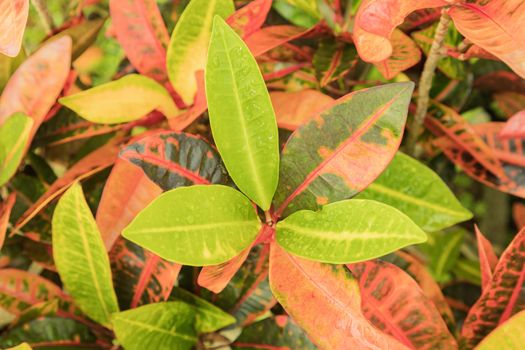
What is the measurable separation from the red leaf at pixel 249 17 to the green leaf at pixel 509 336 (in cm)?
36

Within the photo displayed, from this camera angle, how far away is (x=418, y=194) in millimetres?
662

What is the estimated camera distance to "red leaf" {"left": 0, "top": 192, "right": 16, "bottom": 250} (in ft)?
1.96

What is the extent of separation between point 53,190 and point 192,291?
0.19 metres

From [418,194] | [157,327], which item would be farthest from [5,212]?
[418,194]

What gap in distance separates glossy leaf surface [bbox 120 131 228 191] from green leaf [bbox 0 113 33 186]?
0.51ft

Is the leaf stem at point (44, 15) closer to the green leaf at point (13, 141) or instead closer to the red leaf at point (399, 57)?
the green leaf at point (13, 141)

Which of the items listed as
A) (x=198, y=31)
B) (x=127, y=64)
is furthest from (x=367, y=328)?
(x=127, y=64)

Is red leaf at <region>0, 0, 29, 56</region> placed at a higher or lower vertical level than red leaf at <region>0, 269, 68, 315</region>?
higher

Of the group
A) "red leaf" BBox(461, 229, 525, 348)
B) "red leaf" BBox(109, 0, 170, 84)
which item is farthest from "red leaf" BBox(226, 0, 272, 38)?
"red leaf" BBox(461, 229, 525, 348)

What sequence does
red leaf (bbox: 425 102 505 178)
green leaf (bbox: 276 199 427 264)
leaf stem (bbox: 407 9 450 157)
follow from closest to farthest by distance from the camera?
green leaf (bbox: 276 199 427 264) → leaf stem (bbox: 407 9 450 157) → red leaf (bbox: 425 102 505 178)

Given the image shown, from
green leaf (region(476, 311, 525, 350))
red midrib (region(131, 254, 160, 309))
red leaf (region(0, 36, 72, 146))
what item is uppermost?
red leaf (region(0, 36, 72, 146))

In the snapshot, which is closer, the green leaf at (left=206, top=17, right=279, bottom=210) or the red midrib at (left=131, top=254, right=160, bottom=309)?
the green leaf at (left=206, top=17, right=279, bottom=210)

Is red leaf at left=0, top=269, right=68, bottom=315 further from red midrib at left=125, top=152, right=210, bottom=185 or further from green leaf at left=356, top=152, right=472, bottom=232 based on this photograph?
green leaf at left=356, top=152, right=472, bottom=232

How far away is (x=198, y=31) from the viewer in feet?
2.10
